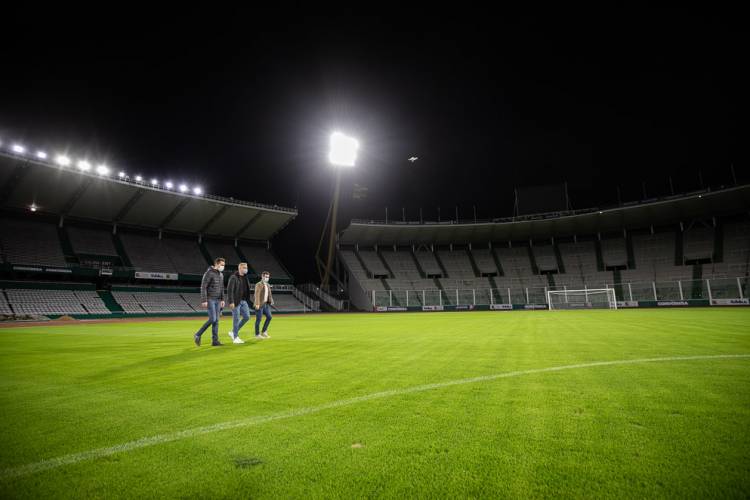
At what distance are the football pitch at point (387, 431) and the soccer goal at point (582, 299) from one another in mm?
29947

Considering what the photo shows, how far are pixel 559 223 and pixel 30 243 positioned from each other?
59347 millimetres

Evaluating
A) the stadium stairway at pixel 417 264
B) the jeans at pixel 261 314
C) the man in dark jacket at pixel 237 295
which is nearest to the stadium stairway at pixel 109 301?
the jeans at pixel 261 314

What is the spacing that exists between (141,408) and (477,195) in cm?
4384

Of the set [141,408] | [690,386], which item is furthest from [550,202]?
[141,408]

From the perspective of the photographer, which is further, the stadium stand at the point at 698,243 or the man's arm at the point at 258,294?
the stadium stand at the point at 698,243

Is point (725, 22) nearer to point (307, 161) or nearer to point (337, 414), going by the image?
point (337, 414)

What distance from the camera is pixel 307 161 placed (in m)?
37.7

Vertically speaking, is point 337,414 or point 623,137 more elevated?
point 623,137

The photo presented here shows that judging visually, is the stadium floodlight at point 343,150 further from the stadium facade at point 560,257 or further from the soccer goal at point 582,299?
the soccer goal at point 582,299

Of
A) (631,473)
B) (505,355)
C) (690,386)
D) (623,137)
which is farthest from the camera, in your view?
(623,137)

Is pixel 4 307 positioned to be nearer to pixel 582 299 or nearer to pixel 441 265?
pixel 441 265

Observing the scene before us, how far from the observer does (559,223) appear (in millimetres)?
42031

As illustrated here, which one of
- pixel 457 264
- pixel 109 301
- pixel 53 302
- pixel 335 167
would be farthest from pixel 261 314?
pixel 457 264

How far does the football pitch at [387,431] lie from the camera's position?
62.3 inches
